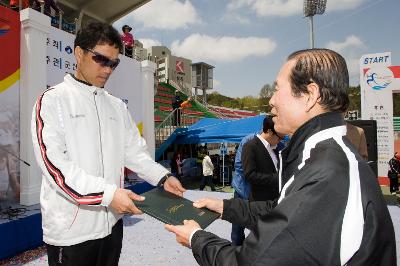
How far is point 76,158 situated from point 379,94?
11367mm

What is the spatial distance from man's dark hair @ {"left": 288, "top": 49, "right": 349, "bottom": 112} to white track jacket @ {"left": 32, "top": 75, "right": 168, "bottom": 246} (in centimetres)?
110

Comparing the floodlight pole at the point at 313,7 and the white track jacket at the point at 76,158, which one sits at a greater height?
the floodlight pole at the point at 313,7

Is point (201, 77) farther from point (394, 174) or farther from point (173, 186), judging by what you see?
point (173, 186)

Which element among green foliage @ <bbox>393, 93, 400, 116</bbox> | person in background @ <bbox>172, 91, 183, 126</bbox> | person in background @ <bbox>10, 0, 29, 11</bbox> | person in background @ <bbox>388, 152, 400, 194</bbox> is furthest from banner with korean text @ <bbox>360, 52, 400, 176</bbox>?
green foliage @ <bbox>393, 93, 400, 116</bbox>

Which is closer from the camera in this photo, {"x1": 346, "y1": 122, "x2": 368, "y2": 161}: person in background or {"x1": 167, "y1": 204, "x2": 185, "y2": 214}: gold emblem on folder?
{"x1": 167, "y1": 204, "x2": 185, "y2": 214}: gold emblem on folder

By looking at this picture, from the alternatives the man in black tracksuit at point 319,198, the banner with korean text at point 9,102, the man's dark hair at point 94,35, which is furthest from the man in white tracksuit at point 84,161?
the banner with korean text at point 9,102

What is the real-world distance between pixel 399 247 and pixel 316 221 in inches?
202

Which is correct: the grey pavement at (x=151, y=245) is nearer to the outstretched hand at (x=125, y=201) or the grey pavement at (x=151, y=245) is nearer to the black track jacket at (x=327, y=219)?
the outstretched hand at (x=125, y=201)

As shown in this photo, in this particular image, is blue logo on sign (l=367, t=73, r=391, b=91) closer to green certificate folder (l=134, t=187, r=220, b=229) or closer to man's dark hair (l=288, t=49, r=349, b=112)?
green certificate folder (l=134, t=187, r=220, b=229)

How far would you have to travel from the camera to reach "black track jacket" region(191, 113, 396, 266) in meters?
0.83

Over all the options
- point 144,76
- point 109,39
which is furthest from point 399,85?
point 109,39

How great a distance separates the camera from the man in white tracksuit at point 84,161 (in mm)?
1573

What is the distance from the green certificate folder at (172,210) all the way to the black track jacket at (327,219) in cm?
48

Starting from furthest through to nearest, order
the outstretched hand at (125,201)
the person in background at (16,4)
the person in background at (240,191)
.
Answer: the person in background at (16,4)
the person in background at (240,191)
the outstretched hand at (125,201)
